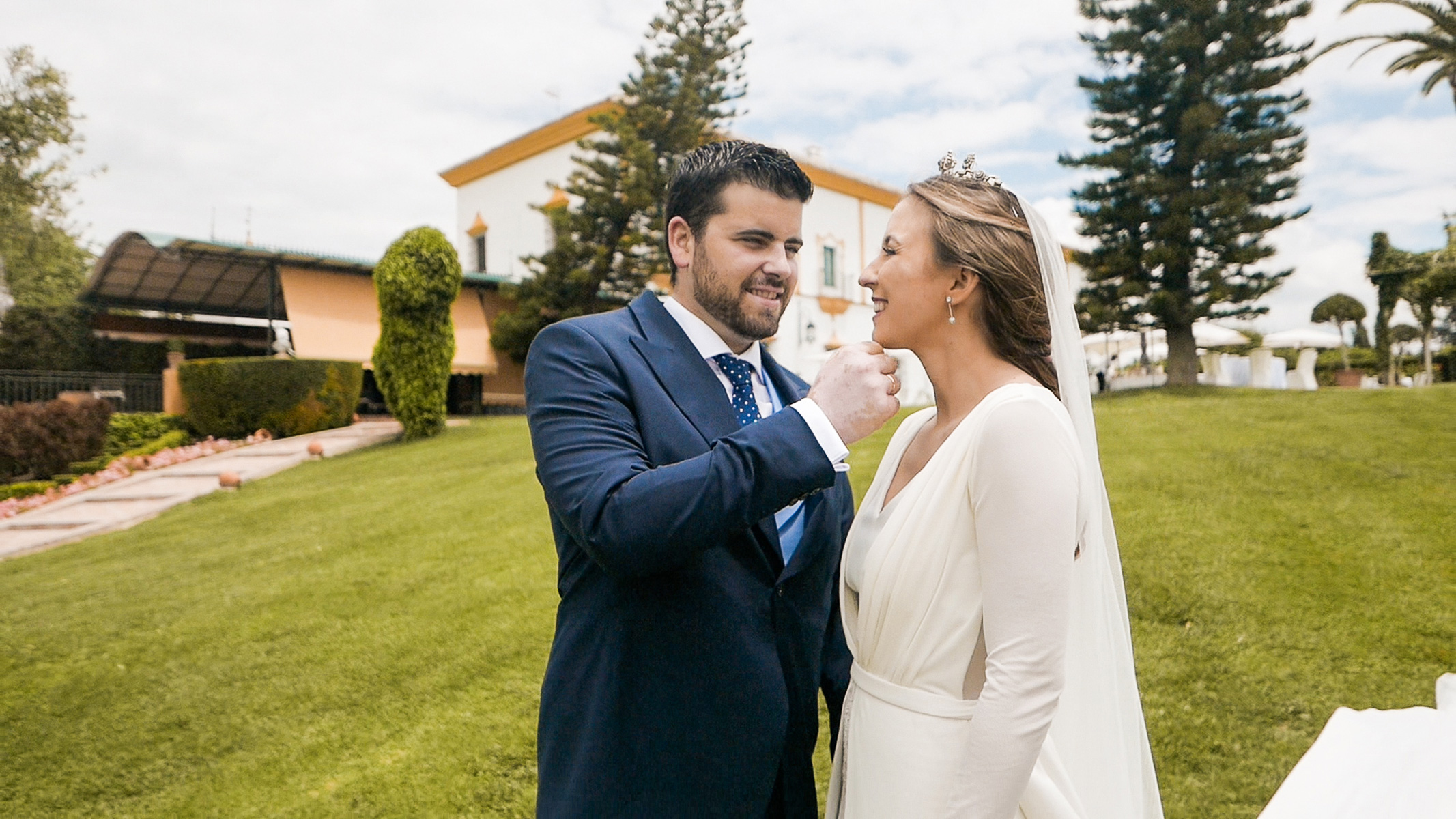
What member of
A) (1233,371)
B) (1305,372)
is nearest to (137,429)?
(1305,372)

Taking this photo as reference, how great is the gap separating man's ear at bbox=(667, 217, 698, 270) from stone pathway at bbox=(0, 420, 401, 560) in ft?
32.3

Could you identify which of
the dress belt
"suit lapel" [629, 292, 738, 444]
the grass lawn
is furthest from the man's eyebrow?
the grass lawn

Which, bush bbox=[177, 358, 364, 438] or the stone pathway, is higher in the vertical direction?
bush bbox=[177, 358, 364, 438]

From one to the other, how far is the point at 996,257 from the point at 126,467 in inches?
564

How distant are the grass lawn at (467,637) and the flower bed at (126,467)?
3.92 metres

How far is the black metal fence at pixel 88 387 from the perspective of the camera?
631 inches

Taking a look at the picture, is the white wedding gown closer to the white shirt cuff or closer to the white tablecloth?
the white shirt cuff

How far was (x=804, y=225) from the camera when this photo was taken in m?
26.3

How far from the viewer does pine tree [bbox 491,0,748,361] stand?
19188mm

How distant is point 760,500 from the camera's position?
4.36ft

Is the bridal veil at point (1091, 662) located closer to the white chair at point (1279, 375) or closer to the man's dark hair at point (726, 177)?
the man's dark hair at point (726, 177)

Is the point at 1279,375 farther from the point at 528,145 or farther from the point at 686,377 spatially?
the point at 686,377

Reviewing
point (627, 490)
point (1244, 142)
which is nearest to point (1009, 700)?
point (627, 490)

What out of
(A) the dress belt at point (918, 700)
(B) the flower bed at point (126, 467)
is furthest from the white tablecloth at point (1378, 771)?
(B) the flower bed at point (126, 467)
